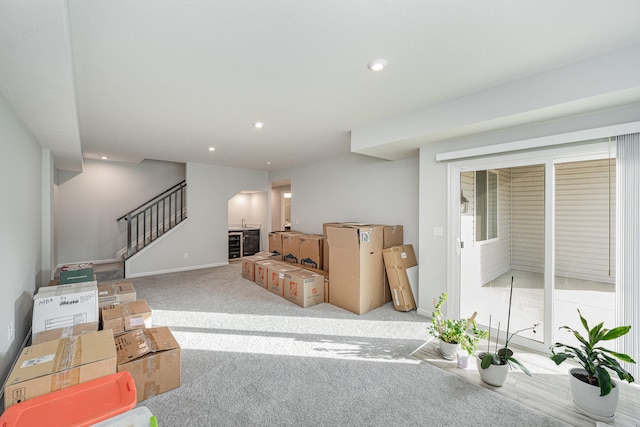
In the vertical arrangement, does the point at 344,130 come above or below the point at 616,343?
above

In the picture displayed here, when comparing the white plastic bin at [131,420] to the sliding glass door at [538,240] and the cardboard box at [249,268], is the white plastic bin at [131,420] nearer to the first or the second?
the sliding glass door at [538,240]

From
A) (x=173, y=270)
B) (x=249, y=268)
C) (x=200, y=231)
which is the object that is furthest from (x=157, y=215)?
(x=249, y=268)

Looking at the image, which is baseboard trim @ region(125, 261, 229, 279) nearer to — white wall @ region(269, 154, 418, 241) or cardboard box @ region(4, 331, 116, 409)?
white wall @ region(269, 154, 418, 241)

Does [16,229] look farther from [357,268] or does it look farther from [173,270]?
[173,270]

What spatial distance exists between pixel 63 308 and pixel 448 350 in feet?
11.6

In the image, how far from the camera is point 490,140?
279 cm

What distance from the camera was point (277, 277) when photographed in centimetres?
440

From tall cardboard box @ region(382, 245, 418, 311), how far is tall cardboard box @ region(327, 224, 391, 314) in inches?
6.0

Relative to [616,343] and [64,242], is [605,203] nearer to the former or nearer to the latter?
[616,343]

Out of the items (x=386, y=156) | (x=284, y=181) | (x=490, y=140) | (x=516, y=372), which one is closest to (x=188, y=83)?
(x=386, y=156)

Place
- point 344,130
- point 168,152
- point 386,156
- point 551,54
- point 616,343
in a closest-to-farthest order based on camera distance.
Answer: point 551,54, point 616,343, point 344,130, point 386,156, point 168,152

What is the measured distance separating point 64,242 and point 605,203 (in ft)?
28.3

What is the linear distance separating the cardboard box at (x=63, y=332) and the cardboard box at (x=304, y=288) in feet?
7.51

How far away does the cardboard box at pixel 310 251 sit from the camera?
4754 millimetres
